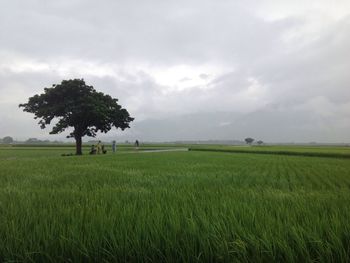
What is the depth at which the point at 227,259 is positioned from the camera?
2.41 metres

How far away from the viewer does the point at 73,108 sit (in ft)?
88.4

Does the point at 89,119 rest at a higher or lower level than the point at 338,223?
higher

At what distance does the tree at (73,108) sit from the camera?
2711cm

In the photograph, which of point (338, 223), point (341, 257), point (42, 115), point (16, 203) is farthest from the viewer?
point (42, 115)

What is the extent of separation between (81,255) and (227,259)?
1.34m

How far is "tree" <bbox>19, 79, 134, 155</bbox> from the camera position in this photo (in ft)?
88.9

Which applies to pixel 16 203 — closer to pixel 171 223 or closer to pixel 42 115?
pixel 171 223

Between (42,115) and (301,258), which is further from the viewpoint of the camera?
(42,115)

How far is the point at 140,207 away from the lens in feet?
12.3

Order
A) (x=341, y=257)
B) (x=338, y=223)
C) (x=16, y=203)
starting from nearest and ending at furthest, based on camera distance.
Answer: (x=341, y=257), (x=338, y=223), (x=16, y=203)

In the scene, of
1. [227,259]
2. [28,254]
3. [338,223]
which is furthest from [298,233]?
[28,254]

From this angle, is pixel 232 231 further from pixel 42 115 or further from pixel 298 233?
pixel 42 115

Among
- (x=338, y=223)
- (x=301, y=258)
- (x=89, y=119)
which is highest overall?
(x=89, y=119)

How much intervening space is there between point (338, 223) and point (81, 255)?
266 cm
